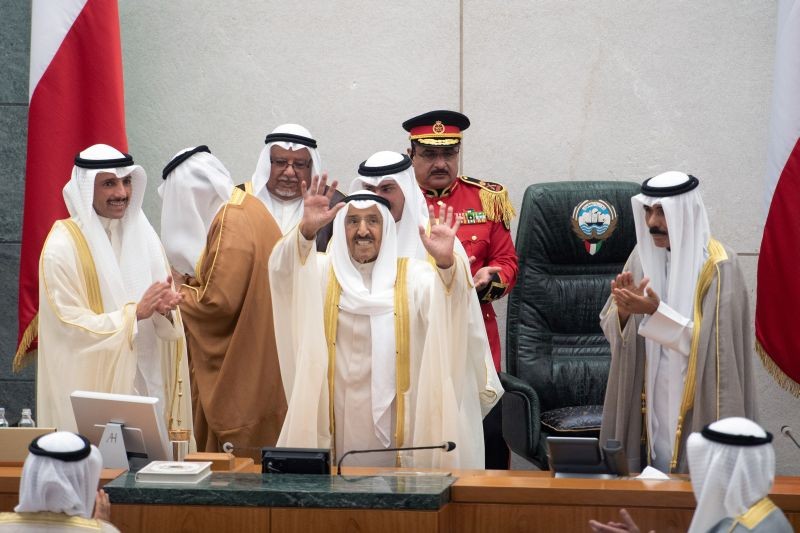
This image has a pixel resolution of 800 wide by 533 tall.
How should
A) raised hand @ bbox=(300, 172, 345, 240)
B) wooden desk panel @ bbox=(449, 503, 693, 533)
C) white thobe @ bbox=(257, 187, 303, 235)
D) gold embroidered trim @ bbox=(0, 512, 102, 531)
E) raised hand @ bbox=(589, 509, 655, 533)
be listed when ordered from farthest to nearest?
white thobe @ bbox=(257, 187, 303, 235) → raised hand @ bbox=(300, 172, 345, 240) → wooden desk panel @ bbox=(449, 503, 693, 533) → raised hand @ bbox=(589, 509, 655, 533) → gold embroidered trim @ bbox=(0, 512, 102, 531)

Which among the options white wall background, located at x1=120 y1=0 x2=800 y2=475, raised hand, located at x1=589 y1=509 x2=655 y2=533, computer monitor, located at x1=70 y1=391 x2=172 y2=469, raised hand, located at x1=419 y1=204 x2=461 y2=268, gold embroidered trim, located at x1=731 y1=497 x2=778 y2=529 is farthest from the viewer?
white wall background, located at x1=120 y1=0 x2=800 y2=475

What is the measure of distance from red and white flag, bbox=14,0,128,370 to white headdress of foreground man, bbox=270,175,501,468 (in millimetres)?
1658

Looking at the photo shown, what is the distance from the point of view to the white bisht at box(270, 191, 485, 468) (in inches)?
197

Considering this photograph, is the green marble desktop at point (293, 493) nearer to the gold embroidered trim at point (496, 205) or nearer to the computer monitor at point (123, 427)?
the computer monitor at point (123, 427)

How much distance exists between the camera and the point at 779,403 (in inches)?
266

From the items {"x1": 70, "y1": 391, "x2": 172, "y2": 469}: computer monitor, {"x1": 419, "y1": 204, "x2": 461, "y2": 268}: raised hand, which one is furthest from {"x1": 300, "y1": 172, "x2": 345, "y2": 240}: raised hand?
{"x1": 70, "y1": 391, "x2": 172, "y2": 469}: computer monitor

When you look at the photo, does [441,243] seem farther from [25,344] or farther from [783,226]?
[25,344]

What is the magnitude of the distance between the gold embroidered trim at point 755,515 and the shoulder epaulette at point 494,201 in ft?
10.3

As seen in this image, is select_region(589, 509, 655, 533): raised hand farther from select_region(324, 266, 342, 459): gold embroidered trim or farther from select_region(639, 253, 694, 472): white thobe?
select_region(324, 266, 342, 459): gold embroidered trim

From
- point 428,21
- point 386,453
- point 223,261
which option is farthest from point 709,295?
point 428,21

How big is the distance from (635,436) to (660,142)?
2214 mm

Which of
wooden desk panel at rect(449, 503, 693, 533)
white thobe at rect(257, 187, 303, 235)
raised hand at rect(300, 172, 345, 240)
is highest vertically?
white thobe at rect(257, 187, 303, 235)

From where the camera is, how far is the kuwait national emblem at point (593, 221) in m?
6.21

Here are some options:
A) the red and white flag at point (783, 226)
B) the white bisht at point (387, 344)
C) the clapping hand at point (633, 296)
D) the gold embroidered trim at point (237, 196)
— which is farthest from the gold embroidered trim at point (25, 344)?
the red and white flag at point (783, 226)
